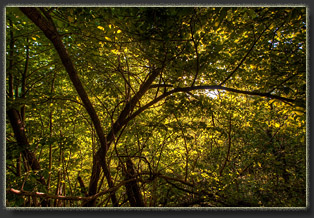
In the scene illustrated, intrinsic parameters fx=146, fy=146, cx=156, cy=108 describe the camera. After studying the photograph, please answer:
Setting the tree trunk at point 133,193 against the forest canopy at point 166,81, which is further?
the tree trunk at point 133,193

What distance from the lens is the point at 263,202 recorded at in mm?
1703

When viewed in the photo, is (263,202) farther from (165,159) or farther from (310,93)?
(165,159)

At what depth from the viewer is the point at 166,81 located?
241 centimetres

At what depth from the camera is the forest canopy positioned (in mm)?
1396

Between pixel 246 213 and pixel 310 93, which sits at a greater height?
pixel 310 93

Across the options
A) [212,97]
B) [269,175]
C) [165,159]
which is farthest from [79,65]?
[269,175]

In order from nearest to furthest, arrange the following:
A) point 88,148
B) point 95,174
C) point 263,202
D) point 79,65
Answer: point 263,202 < point 79,65 < point 95,174 < point 88,148

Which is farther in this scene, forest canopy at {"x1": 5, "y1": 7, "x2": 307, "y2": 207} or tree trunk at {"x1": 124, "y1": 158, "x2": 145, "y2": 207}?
tree trunk at {"x1": 124, "y1": 158, "x2": 145, "y2": 207}

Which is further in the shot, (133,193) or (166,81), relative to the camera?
(133,193)

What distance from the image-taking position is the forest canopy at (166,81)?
140 cm

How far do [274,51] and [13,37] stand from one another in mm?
3378

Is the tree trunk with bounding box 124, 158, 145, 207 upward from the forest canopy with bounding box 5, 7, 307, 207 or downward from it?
downward

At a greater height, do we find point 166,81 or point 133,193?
point 166,81

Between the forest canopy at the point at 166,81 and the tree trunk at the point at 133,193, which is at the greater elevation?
the forest canopy at the point at 166,81
